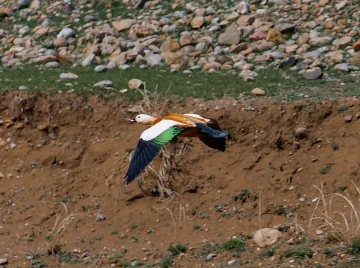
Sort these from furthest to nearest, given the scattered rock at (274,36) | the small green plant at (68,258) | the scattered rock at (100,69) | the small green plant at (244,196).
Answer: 1. the scattered rock at (274,36)
2. the scattered rock at (100,69)
3. the small green plant at (244,196)
4. the small green plant at (68,258)

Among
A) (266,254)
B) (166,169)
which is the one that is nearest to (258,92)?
(166,169)

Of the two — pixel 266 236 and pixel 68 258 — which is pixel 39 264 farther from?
pixel 266 236

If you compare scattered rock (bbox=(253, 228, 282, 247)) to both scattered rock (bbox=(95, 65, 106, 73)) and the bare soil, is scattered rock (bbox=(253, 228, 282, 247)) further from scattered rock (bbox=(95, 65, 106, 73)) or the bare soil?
scattered rock (bbox=(95, 65, 106, 73))

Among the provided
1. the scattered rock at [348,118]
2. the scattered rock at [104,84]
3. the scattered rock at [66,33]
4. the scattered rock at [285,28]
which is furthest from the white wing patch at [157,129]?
the scattered rock at [66,33]

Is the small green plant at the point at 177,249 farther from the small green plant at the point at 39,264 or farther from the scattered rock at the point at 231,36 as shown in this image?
the scattered rock at the point at 231,36

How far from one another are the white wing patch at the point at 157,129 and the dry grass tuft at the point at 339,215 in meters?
1.37

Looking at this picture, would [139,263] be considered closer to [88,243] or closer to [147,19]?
[88,243]

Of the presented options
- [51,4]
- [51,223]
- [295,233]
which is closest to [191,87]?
[51,223]

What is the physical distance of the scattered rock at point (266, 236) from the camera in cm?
813

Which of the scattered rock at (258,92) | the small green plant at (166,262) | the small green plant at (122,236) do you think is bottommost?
the small green plant at (122,236)

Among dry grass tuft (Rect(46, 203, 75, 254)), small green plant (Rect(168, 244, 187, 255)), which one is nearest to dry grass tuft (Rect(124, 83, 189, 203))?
dry grass tuft (Rect(46, 203, 75, 254))

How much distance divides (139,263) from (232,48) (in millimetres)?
4344

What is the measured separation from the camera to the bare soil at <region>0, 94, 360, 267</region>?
8578mm

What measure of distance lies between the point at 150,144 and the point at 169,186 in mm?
1806
